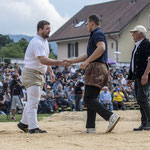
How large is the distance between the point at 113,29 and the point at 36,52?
32.0 meters

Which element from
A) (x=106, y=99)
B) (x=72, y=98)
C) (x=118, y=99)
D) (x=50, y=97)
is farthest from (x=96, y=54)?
(x=118, y=99)

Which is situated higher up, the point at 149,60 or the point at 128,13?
the point at 128,13

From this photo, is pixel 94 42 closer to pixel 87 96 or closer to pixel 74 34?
pixel 87 96

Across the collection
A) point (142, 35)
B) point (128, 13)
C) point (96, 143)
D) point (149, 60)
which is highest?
point (128, 13)

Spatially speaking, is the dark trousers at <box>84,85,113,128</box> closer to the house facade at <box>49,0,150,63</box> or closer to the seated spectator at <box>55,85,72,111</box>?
the seated spectator at <box>55,85,72,111</box>

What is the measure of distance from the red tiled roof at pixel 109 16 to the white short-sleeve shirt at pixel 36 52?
30.9 m

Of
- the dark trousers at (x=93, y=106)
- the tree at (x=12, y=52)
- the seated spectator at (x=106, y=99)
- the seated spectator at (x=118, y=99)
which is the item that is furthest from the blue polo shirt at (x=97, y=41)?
the tree at (x=12, y=52)

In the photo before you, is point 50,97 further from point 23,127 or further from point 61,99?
point 23,127

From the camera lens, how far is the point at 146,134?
25.2 feet

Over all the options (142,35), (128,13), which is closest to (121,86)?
(142,35)

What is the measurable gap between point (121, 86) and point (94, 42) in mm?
15560

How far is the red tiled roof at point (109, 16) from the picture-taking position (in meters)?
40.1

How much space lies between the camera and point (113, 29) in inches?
1559

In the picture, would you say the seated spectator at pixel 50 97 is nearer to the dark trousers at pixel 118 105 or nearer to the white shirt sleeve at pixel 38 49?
the dark trousers at pixel 118 105
